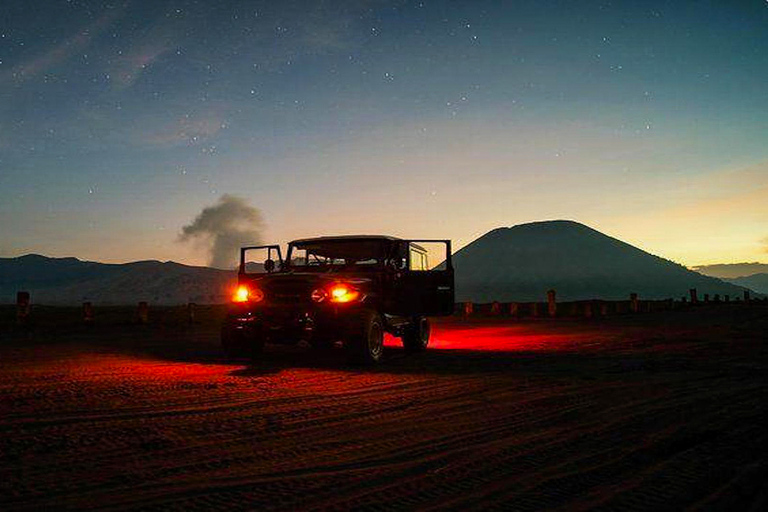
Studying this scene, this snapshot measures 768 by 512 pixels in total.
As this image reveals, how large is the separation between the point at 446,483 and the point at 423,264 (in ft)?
29.4

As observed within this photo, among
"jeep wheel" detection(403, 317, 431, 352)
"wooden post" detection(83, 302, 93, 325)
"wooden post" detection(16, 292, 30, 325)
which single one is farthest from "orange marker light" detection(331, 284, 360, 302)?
"wooden post" detection(83, 302, 93, 325)

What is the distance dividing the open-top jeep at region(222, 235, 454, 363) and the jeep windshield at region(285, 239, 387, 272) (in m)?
0.02

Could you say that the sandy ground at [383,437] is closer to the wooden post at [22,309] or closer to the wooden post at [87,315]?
the wooden post at [22,309]

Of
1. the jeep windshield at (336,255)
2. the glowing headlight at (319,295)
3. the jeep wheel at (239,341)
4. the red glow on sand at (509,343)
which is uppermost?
the jeep windshield at (336,255)

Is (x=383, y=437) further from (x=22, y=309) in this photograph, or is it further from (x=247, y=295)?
(x=22, y=309)

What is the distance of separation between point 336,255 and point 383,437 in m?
6.94

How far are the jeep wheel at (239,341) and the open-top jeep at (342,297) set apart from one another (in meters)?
0.02

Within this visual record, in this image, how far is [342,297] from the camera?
32.4ft

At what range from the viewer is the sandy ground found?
3344 millimetres

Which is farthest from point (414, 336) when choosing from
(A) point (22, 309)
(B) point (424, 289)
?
(A) point (22, 309)

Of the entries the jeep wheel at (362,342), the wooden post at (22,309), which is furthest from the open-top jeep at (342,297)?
the wooden post at (22,309)

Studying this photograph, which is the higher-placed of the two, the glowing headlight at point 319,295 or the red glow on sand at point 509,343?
the glowing headlight at point 319,295

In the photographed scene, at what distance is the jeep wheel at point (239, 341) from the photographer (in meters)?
10.1

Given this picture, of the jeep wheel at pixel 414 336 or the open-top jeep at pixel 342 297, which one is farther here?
the jeep wheel at pixel 414 336
